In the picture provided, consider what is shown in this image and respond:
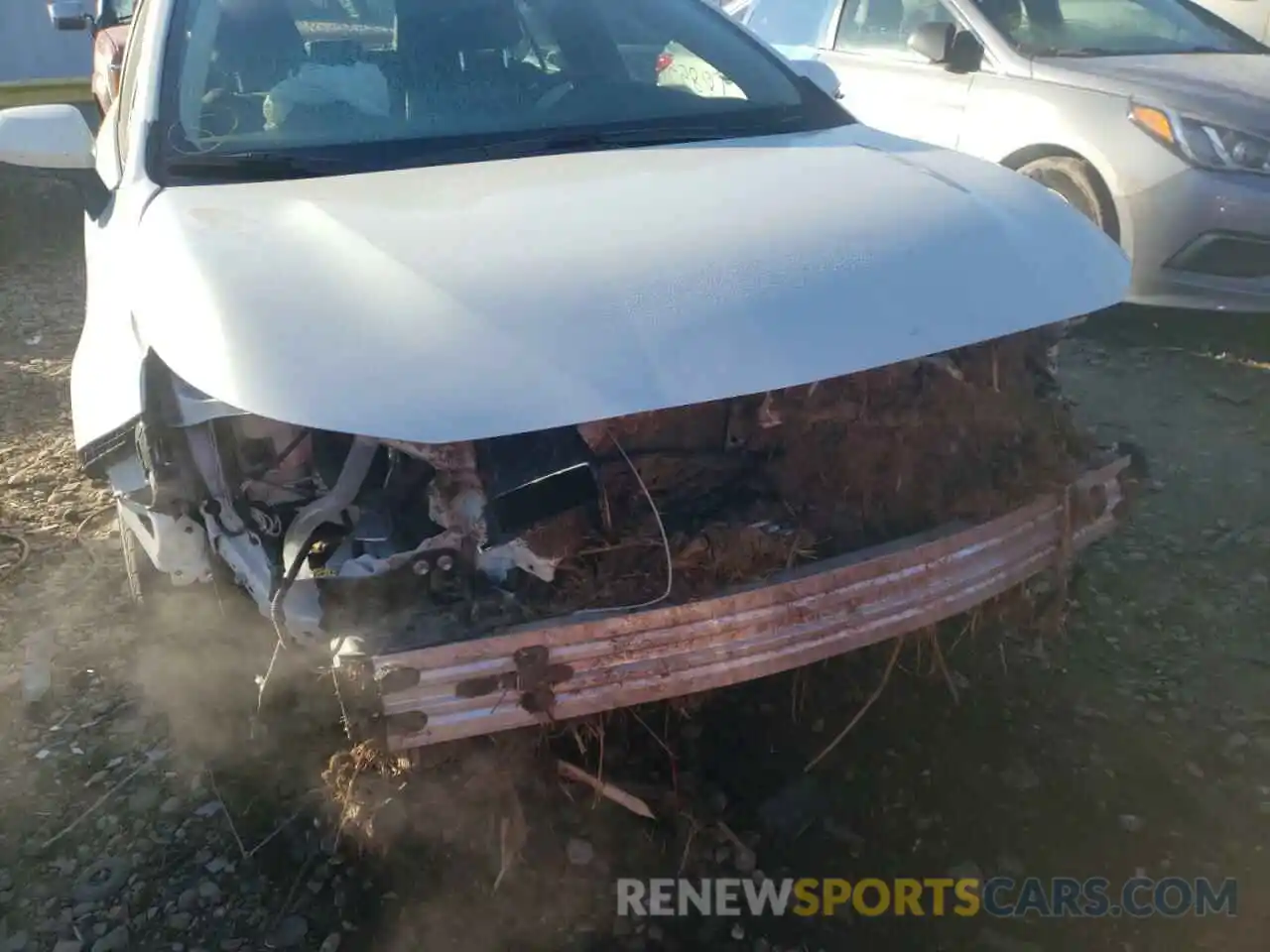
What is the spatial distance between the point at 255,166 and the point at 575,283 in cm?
99

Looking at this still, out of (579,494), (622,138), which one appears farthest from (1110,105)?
(579,494)

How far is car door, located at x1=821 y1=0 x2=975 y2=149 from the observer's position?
5.30 metres

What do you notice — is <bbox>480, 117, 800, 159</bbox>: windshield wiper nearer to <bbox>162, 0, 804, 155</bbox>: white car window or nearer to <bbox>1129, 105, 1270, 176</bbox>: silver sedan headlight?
<bbox>162, 0, 804, 155</bbox>: white car window

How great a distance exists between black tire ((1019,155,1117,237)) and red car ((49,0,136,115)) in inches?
192

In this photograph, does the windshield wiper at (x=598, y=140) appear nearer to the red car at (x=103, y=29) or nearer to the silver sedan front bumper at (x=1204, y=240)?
the silver sedan front bumper at (x=1204, y=240)

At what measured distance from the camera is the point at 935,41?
16.4 ft

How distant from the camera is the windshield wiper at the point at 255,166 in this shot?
247 centimetres

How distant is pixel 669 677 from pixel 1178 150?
3817 millimetres

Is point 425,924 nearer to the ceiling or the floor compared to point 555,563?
nearer to the floor

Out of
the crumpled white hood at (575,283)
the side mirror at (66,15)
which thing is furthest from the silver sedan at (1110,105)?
the side mirror at (66,15)

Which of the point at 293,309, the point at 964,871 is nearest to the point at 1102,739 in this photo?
the point at 964,871

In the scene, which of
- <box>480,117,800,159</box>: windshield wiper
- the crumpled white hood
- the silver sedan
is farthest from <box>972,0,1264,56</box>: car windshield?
the crumpled white hood

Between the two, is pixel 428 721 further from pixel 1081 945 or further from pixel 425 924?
pixel 1081 945

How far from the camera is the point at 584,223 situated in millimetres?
2191
